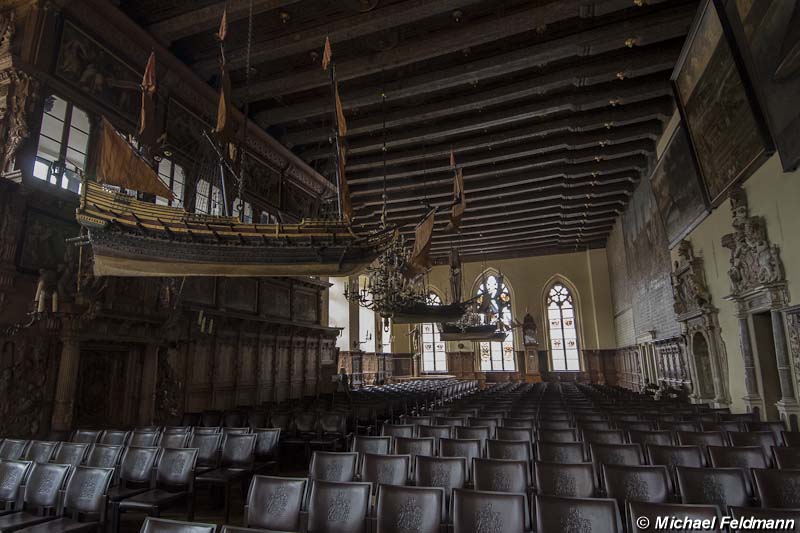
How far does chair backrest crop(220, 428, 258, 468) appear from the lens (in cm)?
464

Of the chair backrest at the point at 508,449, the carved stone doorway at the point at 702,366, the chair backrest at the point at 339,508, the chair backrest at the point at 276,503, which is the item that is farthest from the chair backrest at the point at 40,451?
the carved stone doorway at the point at 702,366

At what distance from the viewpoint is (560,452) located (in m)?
4.02

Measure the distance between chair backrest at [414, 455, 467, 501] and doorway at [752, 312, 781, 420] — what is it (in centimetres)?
647

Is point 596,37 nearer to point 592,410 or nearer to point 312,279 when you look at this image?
point 592,410

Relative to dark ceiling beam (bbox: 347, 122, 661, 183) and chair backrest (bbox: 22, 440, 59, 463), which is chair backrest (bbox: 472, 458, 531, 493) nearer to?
chair backrest (bbox: 22, 440, 59, 463)

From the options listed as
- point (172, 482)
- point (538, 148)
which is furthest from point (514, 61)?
point (172, 482)

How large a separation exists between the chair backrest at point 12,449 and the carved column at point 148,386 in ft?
8.29

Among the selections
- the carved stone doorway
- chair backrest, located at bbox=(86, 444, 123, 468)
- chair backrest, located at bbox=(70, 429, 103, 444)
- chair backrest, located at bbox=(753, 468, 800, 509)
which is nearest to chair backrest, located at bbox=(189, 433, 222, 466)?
chair backrest, located at bbox=(86, 444, 123, 468)

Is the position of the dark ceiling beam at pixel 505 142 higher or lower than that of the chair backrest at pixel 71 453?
higher

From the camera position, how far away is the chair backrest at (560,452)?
393cm

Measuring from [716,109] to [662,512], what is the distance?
23.7ft

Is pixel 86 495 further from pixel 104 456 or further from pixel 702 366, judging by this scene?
pixel 702 366

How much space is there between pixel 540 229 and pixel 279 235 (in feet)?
54.5

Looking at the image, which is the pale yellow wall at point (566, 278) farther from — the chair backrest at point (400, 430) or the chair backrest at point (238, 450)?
the chair backrest at point (238, 450)
